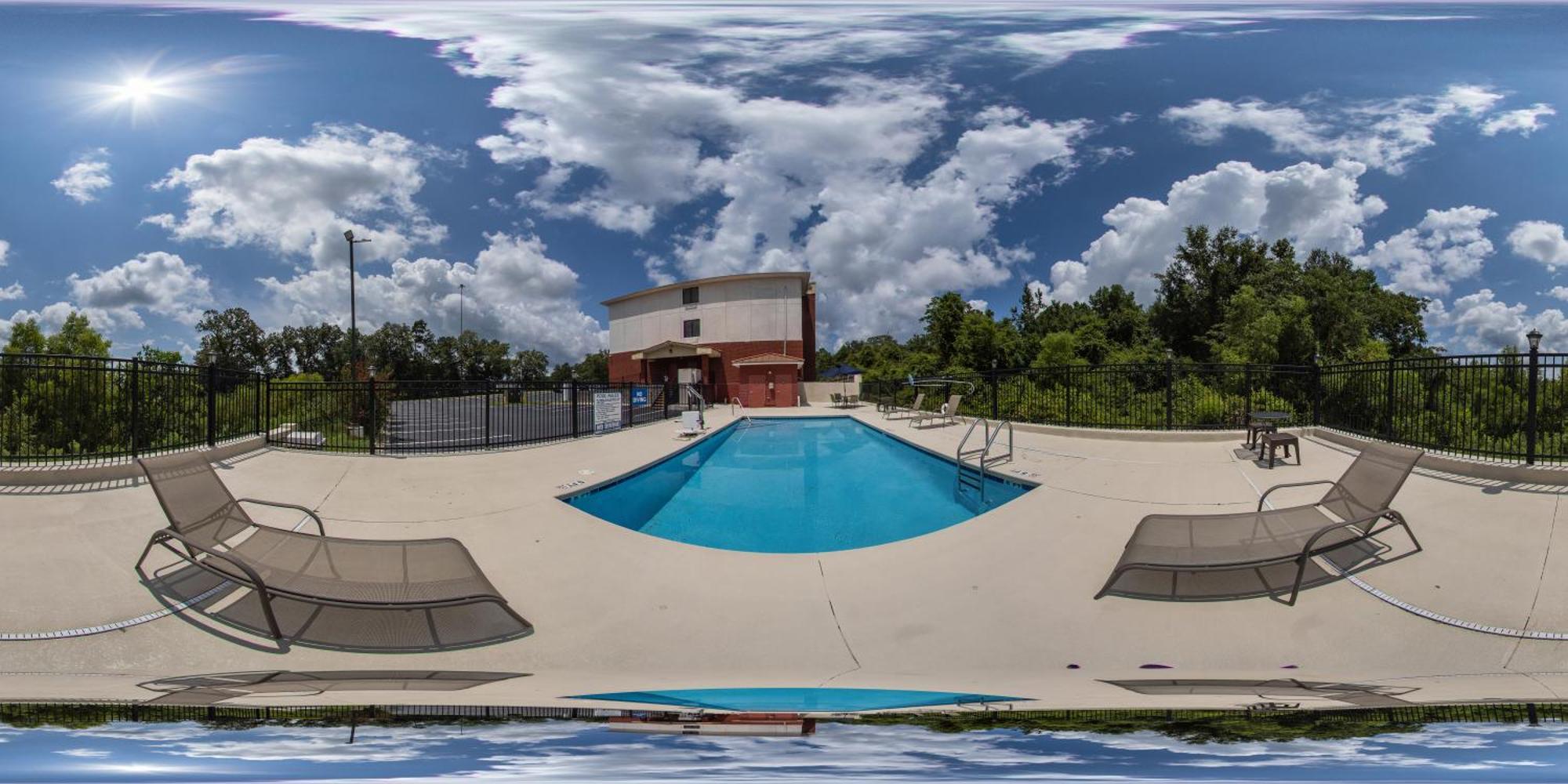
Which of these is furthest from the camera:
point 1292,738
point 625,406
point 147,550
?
point 625,406

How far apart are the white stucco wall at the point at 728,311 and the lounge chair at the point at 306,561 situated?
1747 cm

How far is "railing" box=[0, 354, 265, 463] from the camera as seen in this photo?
10.8 feet

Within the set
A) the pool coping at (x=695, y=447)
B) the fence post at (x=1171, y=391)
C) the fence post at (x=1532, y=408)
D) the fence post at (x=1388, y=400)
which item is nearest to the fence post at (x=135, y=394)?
the pool coping at (x=695, y=447)

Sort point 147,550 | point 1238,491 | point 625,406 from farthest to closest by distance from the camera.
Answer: point 625,406
point 1238,491
point 147,550

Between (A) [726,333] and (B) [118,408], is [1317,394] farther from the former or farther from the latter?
(A) [726,333]

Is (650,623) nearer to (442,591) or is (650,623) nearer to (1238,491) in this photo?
(442,591)

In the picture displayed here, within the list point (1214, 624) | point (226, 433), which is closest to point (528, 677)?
point (1214, 624)

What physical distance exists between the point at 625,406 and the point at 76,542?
7.49 meters

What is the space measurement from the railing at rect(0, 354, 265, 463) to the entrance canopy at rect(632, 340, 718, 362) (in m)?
15.0

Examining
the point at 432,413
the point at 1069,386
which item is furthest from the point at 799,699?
the point at 1069,386

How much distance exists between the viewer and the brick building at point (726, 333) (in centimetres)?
1833

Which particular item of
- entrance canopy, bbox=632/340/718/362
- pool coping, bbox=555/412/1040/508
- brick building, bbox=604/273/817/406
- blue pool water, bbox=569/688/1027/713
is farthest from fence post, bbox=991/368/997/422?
entrance canopy, bbox=632/340/718/362

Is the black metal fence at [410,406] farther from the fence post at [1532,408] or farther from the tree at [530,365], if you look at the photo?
the tree at [530,365]

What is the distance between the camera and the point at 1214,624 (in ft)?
5.65
